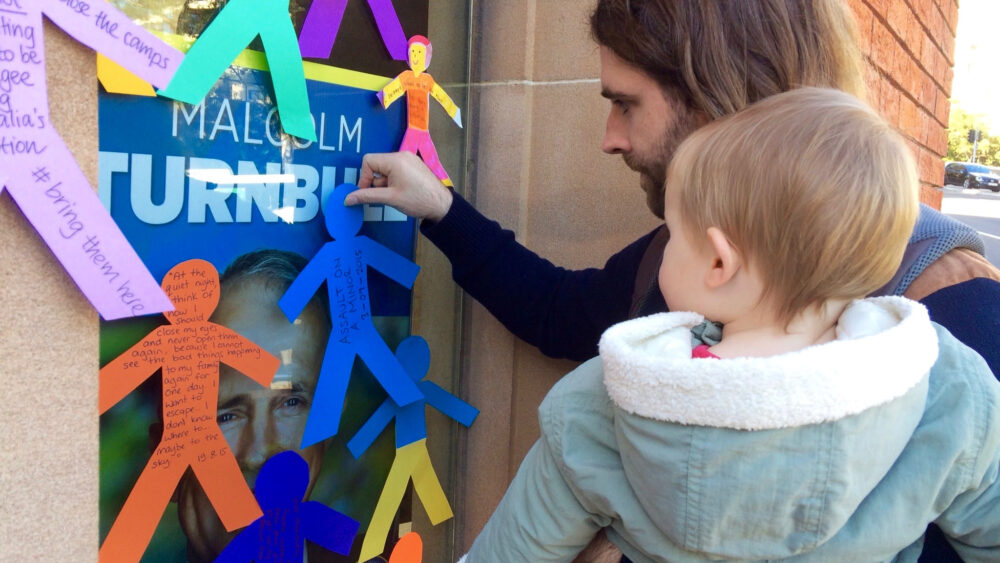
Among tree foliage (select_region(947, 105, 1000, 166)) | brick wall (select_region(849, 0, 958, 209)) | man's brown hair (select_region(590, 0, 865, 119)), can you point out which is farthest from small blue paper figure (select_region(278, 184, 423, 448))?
tree foliage (select_region(947, 105, 1000, 166))

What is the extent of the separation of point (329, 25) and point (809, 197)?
1.11 m

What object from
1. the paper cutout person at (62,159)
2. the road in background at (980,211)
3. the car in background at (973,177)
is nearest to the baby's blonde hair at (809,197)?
the paper cutout person at (62,159)

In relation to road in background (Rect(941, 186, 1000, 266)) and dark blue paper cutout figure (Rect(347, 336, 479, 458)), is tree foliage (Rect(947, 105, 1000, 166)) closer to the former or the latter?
road in background (Rect(941, 186, 1000, 266))

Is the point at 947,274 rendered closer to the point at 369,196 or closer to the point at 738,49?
the point at 738,49

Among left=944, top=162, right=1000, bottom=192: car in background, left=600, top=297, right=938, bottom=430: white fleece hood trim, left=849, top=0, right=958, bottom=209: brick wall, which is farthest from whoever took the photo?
left=944, top=162, right=1000, bottom=192: car in background

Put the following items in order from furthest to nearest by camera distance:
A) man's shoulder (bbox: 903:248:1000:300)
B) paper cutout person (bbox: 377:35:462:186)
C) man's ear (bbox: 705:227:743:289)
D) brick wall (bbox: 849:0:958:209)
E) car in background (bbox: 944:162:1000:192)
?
car in background (bbox: 944:162:1000:192), brick wall (bbox: 849:0:958:209), paper cutout person (bbox: 377:35:462:186), man's shoulder (bbox: 903:248:1000:300), man's ear (bbox: 705:227:743:289)

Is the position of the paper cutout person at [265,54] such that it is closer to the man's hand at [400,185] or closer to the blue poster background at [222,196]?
the blue poster background at [222,196]

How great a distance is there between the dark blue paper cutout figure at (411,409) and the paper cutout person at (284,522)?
0.15 metres

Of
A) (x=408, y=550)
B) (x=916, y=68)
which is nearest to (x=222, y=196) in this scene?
(x=408, y=550)

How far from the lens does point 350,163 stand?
1.81 metres

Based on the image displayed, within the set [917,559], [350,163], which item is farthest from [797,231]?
[350,163]

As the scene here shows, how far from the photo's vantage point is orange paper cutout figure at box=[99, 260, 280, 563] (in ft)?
4.72

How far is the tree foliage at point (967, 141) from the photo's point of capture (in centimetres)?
4709

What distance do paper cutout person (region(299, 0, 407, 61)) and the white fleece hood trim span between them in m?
1.00
